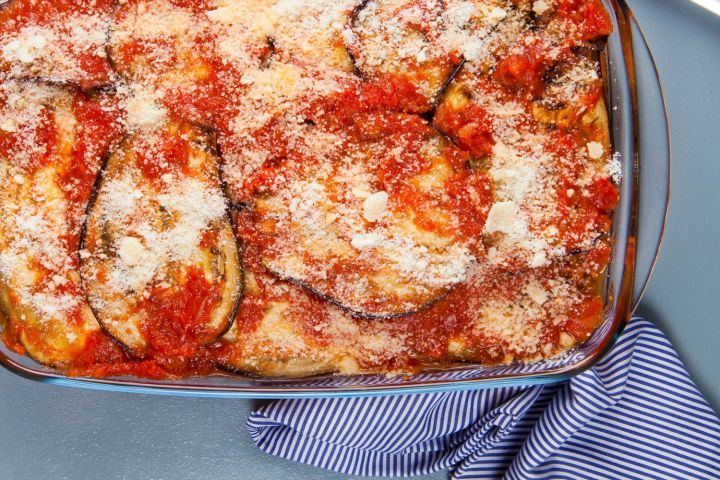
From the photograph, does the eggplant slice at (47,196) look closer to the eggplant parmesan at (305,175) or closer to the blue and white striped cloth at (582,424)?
the eggplant parmesan at (305,175)

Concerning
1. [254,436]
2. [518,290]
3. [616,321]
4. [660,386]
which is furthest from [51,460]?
[660,386]

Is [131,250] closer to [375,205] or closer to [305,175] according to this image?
[305,175]

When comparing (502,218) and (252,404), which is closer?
(502,218)

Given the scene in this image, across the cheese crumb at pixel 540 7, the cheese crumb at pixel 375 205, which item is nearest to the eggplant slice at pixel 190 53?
the cheese crumb at pixel 375 205

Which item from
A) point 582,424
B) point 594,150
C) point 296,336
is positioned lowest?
point 582,424

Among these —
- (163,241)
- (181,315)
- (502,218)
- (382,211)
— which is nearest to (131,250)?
(163,241)

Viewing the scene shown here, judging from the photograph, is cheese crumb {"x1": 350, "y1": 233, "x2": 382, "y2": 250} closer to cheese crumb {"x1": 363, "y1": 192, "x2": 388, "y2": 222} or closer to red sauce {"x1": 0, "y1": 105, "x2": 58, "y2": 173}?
cheese crumb {"x1": 363, "y1": 192, "x2": 388, "y2": 222}


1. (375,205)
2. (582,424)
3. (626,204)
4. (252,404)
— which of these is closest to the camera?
(375,205)

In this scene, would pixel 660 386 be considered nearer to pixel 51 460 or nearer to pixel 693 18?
pixel 693 18
